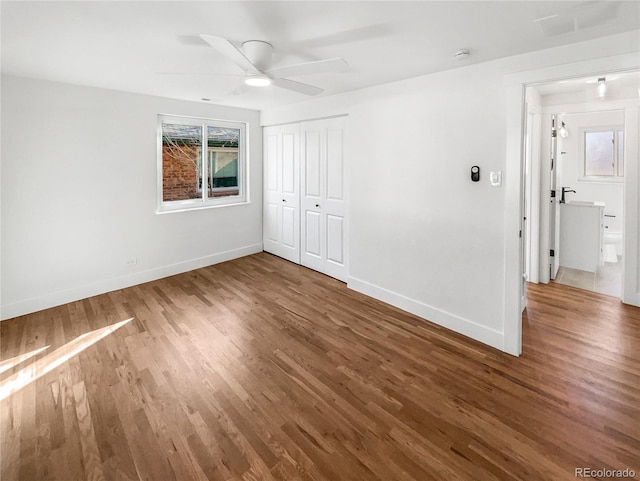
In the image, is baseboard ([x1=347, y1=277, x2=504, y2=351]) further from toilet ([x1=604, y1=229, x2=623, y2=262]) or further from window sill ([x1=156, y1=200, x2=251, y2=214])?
toilet ([x1=604, y1=229, x2=623, y2=262])

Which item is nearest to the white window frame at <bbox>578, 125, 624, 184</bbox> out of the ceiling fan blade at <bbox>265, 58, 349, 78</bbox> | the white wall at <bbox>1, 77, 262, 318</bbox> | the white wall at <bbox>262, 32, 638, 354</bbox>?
the white wall at <bbox>262, 32, 638, 354</bbox>

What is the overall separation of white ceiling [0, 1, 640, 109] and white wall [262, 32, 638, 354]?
0.22 meters

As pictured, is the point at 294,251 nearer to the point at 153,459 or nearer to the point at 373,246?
the point at 373,246

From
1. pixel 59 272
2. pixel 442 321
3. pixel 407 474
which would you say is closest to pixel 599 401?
pixel 442 321

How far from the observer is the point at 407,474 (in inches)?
66.5

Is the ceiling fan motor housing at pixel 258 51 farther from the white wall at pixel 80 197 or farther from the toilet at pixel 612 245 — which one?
the toilet at pixel 612 245

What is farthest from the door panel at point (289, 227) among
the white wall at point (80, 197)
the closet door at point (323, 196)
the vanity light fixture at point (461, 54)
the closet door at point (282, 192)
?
the vanity light fixture at point (461, 54)

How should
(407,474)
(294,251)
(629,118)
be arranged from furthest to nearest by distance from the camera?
(294,251) < (629,118) < (407,474)

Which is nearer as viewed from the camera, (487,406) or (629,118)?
(487,406)

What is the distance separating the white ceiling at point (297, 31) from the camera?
1.88 meters

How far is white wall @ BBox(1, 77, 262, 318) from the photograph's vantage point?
3412 millimetres

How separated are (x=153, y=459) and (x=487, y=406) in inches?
80.2

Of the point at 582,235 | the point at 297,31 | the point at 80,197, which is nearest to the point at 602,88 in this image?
the point at 582,235

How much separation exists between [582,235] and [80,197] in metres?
6.63
